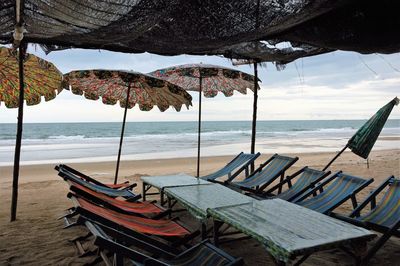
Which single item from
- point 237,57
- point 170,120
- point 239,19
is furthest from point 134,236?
point 170,120

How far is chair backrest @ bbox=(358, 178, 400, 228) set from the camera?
309cm

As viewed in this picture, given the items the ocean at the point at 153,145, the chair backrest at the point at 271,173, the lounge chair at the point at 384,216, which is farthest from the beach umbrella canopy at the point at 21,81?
the ocean at the point at 153,145

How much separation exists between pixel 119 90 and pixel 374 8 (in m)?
4.99

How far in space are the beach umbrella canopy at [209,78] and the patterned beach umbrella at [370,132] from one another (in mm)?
2189

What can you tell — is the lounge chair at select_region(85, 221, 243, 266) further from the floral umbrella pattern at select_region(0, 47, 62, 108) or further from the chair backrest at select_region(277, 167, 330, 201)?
the floral umbrella pattern at select_region(0, 47, 62, 108)

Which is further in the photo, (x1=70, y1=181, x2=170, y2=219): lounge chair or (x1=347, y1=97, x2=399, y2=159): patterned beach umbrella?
(x1=347, y1=97, x2=399, y2=159): patterned beach umbrella

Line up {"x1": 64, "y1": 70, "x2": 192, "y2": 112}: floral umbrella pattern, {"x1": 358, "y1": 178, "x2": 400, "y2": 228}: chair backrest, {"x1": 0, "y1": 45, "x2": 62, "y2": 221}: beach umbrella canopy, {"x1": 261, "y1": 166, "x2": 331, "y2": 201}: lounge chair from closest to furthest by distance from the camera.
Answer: {"x1": 358, "y1": 178, "x2": 400, "y2": 228}: chair backrest, {"x1": 261, "y1": 166, "x2": 331, "y2": 201}: lounge chair, {"x1": 0, "y1": 45, "x2": 62, "y2": 221}: beach umbrella canopy, {"x1": 64, "y1": 70, "x2": 192, "y2": 112}: floral umbrella pattern

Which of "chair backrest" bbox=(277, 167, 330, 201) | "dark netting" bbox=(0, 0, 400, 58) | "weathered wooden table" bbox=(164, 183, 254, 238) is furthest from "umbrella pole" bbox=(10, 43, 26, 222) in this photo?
"chair backrest" bbox=(277, 167, 330, 201)

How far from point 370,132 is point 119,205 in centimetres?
308

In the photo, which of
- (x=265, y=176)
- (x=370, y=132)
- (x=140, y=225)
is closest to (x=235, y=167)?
(x=265, y=176)

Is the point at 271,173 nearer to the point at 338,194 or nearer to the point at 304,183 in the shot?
the point at 304,183

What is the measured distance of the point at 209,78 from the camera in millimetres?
7180

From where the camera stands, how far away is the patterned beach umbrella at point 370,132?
374cm

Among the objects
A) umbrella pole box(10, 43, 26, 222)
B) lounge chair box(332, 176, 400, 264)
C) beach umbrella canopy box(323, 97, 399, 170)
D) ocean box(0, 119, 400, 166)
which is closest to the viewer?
lounge chair box(332, 176, 400, 264)
